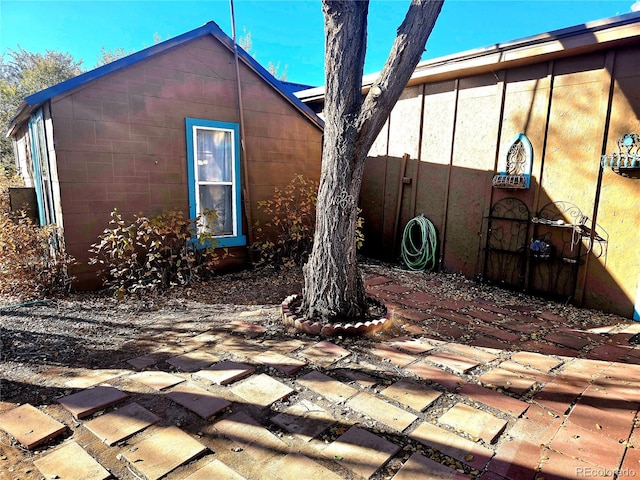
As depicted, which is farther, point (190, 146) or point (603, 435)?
point (190, 146)

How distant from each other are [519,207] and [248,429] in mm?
4094

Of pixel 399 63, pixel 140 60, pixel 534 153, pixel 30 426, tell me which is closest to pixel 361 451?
pixel 30 426

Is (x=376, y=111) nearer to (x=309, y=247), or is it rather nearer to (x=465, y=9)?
(x=309, y=247)

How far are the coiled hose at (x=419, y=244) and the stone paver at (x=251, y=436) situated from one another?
161 inches

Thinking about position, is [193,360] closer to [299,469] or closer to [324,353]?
[324,353]

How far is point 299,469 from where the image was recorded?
1591mm

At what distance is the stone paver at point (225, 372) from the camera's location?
2.29 m

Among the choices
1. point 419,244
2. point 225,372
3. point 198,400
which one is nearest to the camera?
point 198,400

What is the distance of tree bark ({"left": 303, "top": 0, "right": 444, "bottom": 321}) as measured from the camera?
279 cm

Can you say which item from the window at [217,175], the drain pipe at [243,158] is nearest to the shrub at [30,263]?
the window at [217,175]

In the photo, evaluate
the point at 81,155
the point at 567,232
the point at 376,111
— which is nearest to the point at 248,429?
the point at 376,111

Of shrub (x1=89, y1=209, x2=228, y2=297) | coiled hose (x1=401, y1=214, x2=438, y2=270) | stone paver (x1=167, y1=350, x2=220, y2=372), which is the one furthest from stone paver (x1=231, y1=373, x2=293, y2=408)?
coiled hose (x1=401, y1=214, x2=438, y2=270)

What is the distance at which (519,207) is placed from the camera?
4.52 meters

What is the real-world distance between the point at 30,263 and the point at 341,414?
400cm
